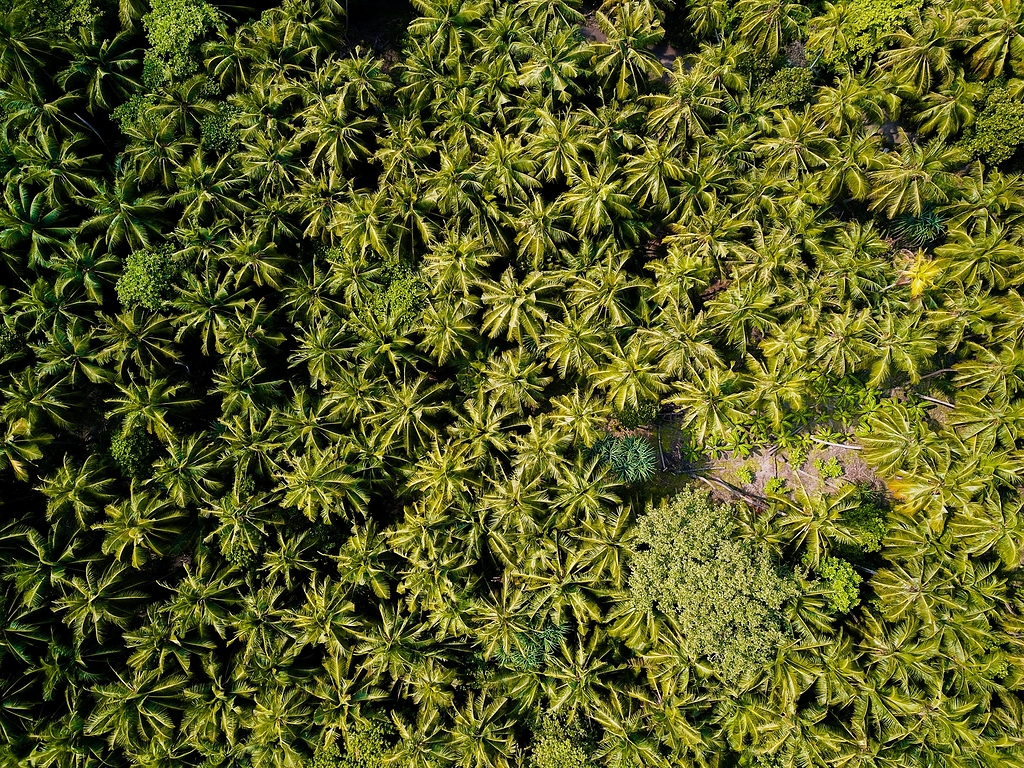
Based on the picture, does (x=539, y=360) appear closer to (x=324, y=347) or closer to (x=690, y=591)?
Result: (x=324, y=347)

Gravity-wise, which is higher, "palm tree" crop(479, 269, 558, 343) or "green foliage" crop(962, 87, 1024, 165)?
"green foliage" crop(962, 87, 1024, 165)

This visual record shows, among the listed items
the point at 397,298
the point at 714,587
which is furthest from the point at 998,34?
the point at 397,298

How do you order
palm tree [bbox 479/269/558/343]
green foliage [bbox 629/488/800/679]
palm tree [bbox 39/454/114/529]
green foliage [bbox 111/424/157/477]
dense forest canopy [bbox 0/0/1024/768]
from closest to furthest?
green foliage [bbox 629/488/800/679] < dense forest canopy [bbox 0/0/1024/768] < palm tree [bbox 39/454/114/529] < green foliage [bbox 111/424/157/477] < palm tree [bbox 479/269/558/343]

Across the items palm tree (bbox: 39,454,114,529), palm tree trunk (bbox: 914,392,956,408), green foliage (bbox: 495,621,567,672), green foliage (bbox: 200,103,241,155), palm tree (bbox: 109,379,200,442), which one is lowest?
green foliage (bbox: 495,621,567,672)

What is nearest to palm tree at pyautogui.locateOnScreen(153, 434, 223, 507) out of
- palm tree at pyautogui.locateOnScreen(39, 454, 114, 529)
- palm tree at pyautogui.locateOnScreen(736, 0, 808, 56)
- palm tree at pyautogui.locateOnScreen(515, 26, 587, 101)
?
palm tree at pyautogui.locateOnScreen(39, 454, 114, 529)

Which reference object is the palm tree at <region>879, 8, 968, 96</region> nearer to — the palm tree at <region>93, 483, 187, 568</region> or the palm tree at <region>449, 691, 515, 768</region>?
the palm tree at <region>449, 691, 515, 768</region>

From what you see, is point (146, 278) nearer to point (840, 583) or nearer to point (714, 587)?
point (714, 587)

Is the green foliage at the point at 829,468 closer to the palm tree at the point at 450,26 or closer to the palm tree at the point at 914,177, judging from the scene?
the palm tree at the point at 914,177

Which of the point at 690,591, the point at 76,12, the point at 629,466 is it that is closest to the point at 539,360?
the point at 629,466
